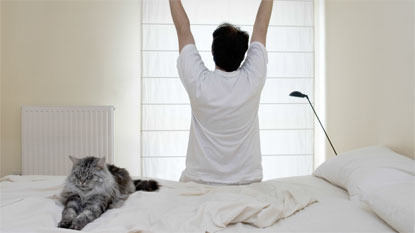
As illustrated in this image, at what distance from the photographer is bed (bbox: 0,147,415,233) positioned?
1257mm

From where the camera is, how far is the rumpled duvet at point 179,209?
124 cm

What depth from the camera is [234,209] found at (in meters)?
1.28

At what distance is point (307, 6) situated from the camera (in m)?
4.20

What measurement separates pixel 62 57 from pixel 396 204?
3693mm

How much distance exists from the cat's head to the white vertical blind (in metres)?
2.29

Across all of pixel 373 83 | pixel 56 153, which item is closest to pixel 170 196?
pixel 373 83

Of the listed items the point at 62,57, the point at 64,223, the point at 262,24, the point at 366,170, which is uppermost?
the point at 62,57

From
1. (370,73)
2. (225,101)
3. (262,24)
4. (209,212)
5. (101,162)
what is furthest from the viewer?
(370,73)

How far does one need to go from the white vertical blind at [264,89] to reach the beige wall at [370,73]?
296mm

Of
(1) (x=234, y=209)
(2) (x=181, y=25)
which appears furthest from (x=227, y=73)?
(1) (x=234, y=209)

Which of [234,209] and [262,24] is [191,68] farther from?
[234,209]

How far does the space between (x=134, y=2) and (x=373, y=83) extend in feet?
8.63

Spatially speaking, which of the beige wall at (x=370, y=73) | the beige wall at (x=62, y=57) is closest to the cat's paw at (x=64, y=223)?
the beige wall at (x=370, y=73)

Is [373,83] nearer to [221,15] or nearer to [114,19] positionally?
[221,15]
